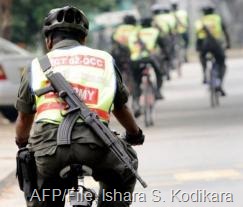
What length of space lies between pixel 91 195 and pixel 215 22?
61.1ft

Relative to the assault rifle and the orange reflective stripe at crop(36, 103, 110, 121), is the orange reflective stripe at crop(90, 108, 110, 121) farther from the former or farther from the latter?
the assault rifle

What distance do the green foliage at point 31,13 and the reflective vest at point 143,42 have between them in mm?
5596

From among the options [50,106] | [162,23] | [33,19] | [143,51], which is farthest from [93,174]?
[162,23]

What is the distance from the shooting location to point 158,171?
12820 mm

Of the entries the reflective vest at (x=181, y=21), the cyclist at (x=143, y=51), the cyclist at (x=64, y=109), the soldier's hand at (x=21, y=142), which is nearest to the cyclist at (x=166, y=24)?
the reflective vest at (x=181, y=21)

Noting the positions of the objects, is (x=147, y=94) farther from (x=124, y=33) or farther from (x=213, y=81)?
(x=124, y=33)

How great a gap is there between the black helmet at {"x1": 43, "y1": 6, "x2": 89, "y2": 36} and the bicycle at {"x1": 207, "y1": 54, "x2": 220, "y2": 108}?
1582 centimetres

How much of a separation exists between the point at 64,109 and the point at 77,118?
12 cm

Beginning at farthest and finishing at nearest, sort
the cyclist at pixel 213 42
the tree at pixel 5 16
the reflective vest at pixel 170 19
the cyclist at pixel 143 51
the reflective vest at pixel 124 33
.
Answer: the reflective vest at pixel 170 19
the cyclist at pixel 213 42
the reflective vest at pixel 124 33
the tree at pixel 5 16
the cyclist at pixel 143 51

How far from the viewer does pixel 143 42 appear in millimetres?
20219

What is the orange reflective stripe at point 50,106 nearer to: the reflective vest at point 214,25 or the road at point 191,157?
the road at point 191,157

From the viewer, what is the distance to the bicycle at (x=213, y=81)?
71.7ft

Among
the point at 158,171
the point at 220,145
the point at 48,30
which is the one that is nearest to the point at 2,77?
the point at 220,145

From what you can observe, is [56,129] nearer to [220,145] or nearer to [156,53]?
[220,145]
